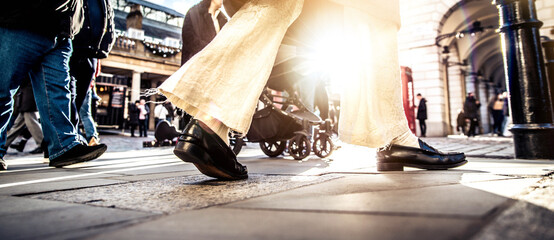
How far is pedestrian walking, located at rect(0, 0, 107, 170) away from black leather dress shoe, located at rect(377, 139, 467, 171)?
2.11 meters

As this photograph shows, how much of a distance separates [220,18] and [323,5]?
174 centimetres

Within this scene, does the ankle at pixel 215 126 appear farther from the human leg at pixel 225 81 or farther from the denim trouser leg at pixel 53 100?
the denim trouser leg at pixel 53 100

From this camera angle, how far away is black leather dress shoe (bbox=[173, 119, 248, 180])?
1186 millimetres

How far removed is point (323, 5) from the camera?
70.0 inches

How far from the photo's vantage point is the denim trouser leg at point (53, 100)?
219cm

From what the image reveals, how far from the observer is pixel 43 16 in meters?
2.02

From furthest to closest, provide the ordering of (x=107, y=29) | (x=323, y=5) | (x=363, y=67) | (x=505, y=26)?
(x=107, y=29) → (x=505, y=26) → (x=323, y=5) → (x=363, y=67)

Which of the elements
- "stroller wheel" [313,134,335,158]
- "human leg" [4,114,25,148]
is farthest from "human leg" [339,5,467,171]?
"human leg" [4,114,25,148]

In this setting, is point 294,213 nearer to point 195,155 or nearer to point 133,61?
point 195,155

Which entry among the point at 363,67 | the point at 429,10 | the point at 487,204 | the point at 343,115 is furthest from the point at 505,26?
the point at 429,10

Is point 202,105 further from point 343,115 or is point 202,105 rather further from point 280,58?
point 280,58

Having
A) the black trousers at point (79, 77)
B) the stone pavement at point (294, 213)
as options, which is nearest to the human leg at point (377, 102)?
the stone pavement at point (294, 213)

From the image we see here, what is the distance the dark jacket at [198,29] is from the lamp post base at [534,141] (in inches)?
116

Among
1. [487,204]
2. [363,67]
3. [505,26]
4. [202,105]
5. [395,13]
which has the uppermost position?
[505,26]
